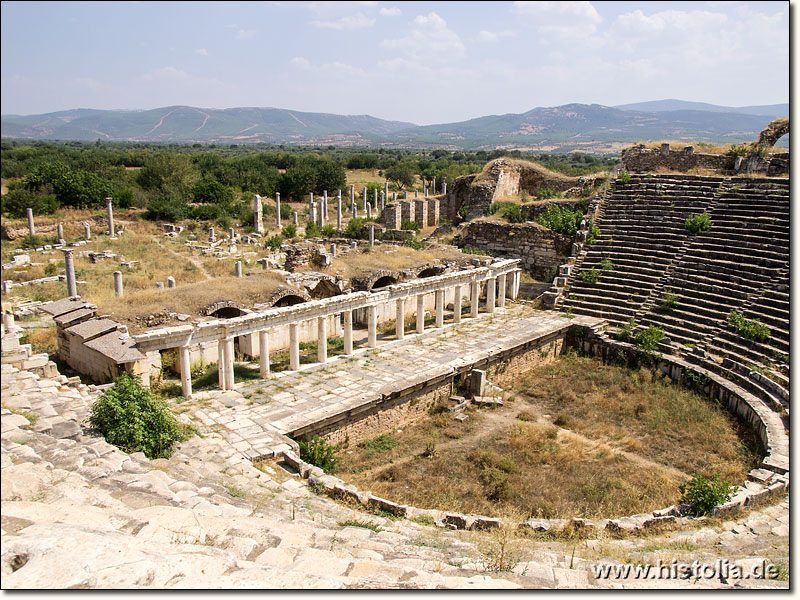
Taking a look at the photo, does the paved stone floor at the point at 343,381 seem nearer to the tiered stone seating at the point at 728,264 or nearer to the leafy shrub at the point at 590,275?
the leafy shrub at the point at 590,275

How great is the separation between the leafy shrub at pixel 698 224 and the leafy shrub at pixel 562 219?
163 inches

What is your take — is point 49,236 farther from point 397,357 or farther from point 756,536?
point 756,536

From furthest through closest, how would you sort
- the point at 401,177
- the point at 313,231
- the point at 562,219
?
the point at 401,177 < the point at 313,231 < the point at 562,219

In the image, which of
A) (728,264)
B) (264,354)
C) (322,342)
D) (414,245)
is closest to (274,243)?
(414,245)

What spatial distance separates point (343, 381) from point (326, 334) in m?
2.74

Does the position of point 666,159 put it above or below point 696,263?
above

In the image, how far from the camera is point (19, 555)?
4148 mm

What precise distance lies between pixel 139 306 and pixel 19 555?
13.6 meters

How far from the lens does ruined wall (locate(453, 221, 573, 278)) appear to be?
24000mm

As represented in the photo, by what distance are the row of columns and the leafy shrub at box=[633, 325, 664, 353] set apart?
5.36m

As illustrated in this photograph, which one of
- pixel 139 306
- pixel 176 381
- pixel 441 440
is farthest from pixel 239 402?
pixel 139 306

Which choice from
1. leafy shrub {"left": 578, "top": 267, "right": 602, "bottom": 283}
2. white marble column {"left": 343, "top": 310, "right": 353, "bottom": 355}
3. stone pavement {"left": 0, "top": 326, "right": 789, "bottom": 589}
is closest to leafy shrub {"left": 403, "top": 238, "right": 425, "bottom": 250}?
leafy shrub {"left": 578, "top": 267, "right": 602, "bottom": 283}

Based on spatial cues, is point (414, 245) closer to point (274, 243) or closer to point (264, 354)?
point (274, 243)

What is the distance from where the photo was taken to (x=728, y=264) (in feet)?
61.1
